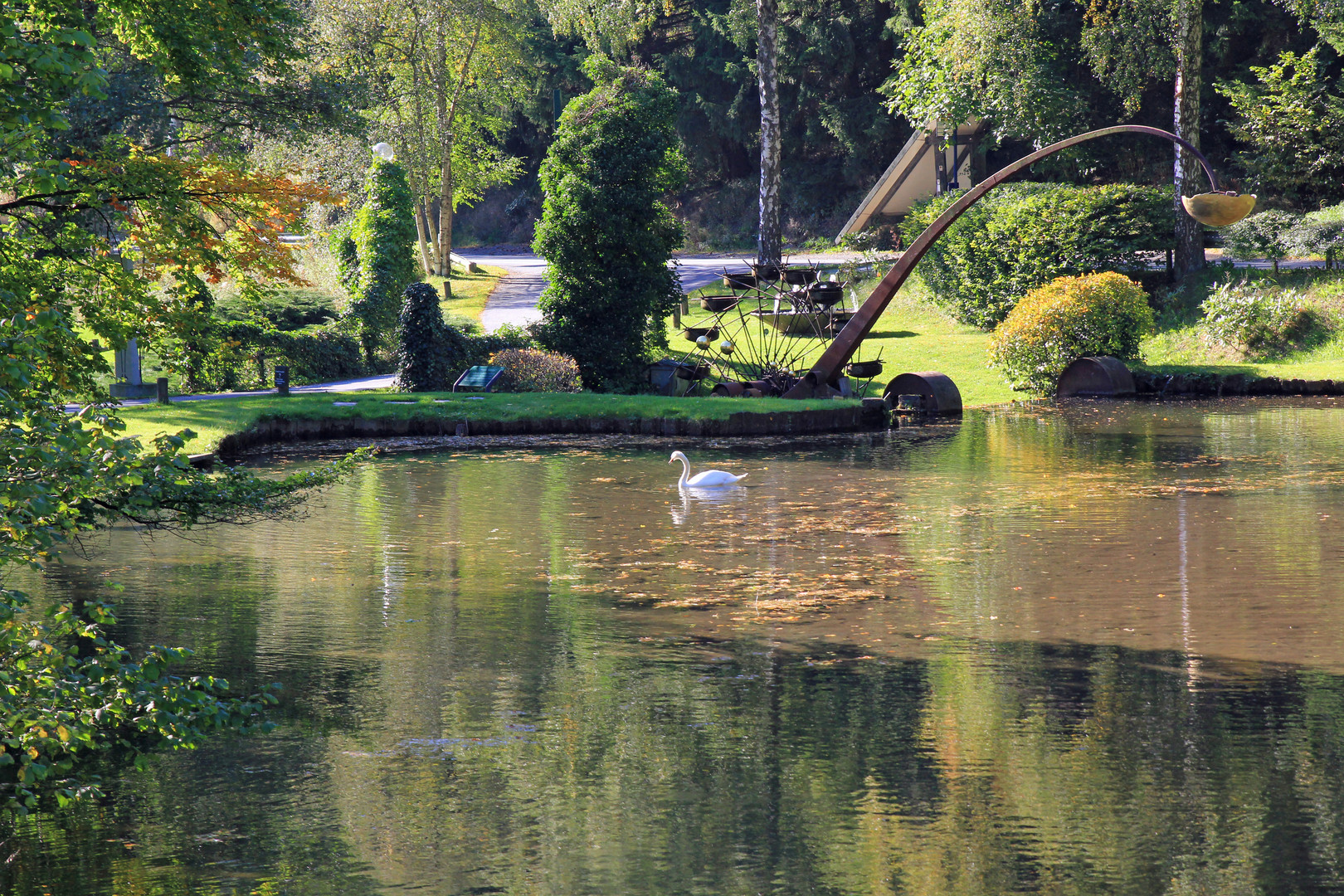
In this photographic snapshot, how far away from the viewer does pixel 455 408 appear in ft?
72.3

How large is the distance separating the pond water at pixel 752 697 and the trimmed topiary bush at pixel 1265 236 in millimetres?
15094

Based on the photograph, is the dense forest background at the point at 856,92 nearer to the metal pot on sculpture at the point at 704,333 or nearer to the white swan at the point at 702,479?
the metal pot on sculpture at the point at 704,333

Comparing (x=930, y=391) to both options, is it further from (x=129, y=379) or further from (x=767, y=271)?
(x=129, y=379)

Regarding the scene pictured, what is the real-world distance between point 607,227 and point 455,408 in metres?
5.89

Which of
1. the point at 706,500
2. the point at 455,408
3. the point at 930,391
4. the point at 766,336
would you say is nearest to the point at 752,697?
the point at 706,500

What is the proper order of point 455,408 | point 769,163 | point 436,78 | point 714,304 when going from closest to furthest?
point 455,408, point 714,304, point 769,163, point 436,78

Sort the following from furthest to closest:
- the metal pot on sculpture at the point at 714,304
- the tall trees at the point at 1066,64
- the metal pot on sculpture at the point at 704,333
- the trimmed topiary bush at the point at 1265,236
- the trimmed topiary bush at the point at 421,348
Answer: the tall trees at the point at 1066,64 → the trimmed topiary bush at the point at 1265,236 → the metal pot on sculpture at the point at 714,304 → the trimmed topiary bush at the point at 421,348 → the metal pot on sculpture at the point at 704,333

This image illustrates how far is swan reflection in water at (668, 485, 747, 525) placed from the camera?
14.7 m

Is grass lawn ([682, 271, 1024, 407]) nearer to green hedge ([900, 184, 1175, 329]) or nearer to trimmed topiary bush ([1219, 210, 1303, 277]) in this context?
green hedge ([900, 184, 1175, 329])

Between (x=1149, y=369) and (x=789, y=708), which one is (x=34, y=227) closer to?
(x=789, y=708)

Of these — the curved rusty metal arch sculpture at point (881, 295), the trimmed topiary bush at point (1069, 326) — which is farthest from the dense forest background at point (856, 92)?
the curved rusty metal arch sculpture at point (881, 295)

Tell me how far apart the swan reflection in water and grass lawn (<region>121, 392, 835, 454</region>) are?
5.31 meters

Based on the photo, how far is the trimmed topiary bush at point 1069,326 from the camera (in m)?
26.4

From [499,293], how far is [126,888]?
37331 mm
